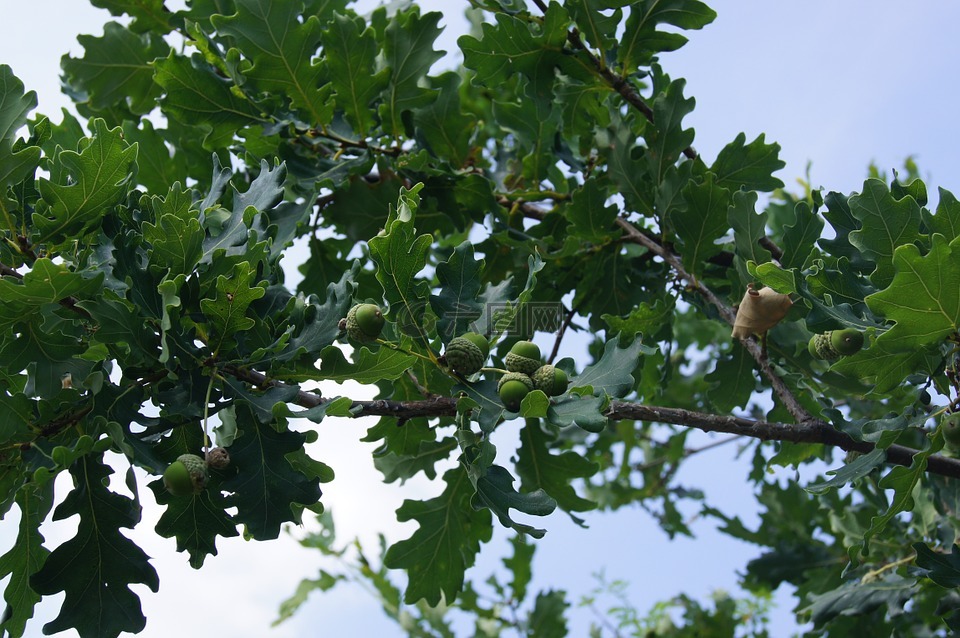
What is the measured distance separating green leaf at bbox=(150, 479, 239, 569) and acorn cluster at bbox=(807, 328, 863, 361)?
1595 millimetres

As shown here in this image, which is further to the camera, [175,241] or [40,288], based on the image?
[175,241]

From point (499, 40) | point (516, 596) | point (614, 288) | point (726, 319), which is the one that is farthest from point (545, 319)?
point (516, 596)

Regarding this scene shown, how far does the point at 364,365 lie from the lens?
219cm

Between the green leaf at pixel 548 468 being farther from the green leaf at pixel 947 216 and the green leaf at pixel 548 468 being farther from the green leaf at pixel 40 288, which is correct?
the green leaf at pixel 40 288

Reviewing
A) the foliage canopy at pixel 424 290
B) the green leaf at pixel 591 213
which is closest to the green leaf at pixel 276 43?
the foliage canopy at pixel 424 290

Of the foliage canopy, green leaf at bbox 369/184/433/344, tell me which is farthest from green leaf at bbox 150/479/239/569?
green leaf at bbox 369/184/433/344

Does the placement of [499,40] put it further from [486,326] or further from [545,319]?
[486,326]

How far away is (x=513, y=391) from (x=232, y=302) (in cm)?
68

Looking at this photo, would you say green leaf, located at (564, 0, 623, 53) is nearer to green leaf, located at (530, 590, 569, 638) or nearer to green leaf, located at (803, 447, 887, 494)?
green leaf, located at (803, 447, 887, 494)

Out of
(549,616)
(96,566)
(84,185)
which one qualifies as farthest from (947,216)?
(549,616)

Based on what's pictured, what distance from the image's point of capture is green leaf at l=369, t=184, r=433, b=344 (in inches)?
83.8

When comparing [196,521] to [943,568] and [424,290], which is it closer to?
[424,290]

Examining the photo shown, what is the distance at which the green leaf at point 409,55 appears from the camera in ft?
10.8

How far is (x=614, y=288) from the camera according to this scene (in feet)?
11.7
